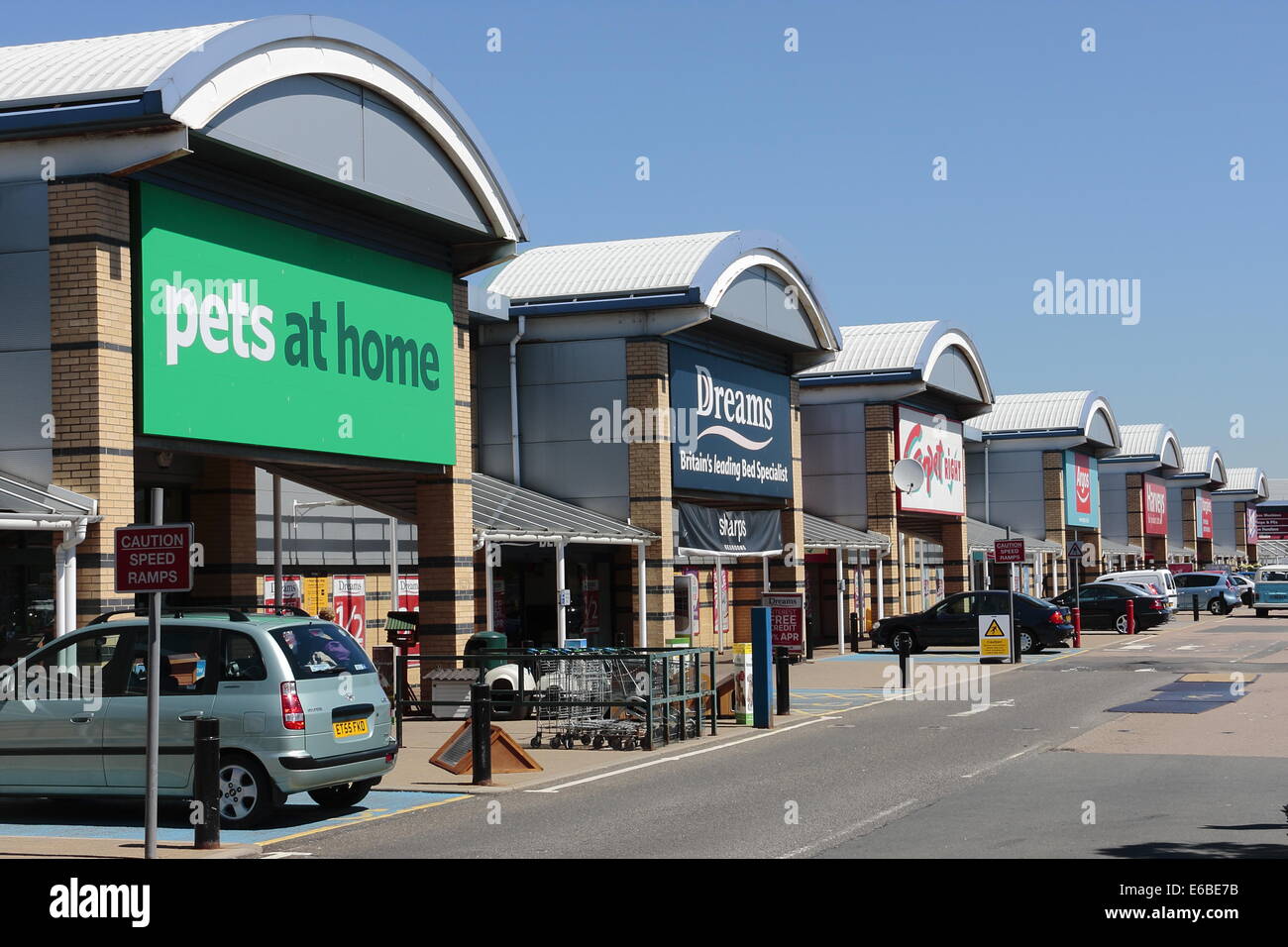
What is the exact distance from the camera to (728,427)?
3155 cm

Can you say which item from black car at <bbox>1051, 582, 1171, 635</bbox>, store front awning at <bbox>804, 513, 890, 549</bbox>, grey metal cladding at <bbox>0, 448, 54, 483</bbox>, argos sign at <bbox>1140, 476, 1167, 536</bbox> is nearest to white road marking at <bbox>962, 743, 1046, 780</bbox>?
grey metal cladding at <bbox>0, 448, 54, 483</bbox>

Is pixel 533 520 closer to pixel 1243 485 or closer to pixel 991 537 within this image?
pixel 991 537

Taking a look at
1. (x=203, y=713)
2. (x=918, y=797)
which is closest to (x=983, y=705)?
(x=918, y=797)

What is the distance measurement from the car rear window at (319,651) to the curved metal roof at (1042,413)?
4679 centimetres

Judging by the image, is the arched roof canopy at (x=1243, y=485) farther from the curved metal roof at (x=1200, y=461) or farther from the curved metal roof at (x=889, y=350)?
the curved metal roof at (x=889, y=350)

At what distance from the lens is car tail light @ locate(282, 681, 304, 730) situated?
1226 centimetres

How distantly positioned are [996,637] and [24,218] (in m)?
22.5

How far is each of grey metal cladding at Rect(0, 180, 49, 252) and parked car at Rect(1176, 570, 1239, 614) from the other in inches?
1916

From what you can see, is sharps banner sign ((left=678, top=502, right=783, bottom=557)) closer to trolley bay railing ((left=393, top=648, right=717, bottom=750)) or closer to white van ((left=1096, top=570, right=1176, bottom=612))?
trolley bay railing ((left=393, top=648, right=717, bottom=750))

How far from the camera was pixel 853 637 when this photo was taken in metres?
38.7

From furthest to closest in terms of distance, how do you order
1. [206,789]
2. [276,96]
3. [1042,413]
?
[1042,413]
[276,96]
[206,789]
